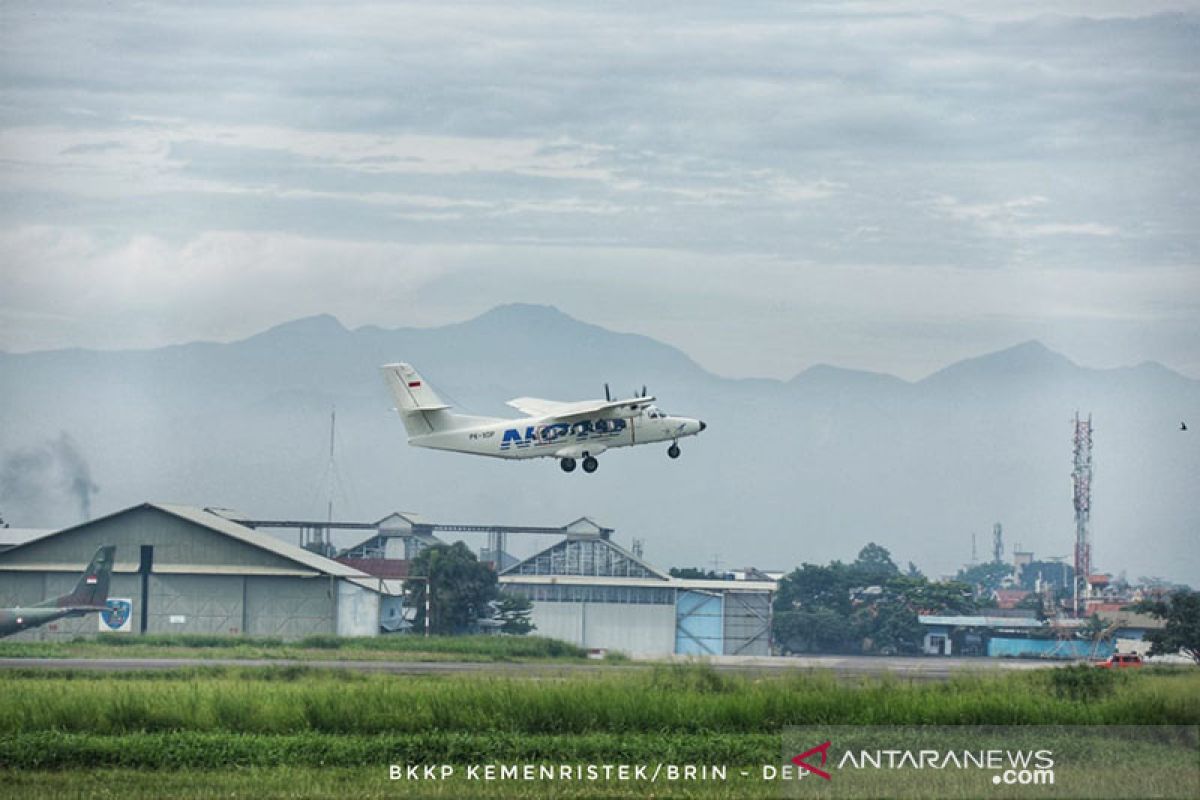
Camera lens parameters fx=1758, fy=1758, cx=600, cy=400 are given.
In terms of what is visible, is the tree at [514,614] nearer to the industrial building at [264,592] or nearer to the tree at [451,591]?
the tree at [451,591]

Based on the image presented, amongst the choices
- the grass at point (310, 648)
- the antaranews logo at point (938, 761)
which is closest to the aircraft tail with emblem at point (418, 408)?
the grass at point (310, 648)

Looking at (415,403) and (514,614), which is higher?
(415,403)

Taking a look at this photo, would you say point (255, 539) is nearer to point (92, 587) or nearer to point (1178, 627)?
point (92, 587)

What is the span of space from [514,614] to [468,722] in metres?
75.2

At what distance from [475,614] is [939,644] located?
1721 inches

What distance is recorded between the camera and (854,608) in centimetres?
15638

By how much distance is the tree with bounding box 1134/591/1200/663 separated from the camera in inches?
4040

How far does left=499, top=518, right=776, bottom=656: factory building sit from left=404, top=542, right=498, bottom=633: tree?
791 cm

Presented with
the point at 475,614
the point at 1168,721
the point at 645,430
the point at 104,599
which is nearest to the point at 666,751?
the point at 1168,721

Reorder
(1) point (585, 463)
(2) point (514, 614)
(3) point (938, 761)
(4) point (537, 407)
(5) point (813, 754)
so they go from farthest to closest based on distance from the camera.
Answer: (2) point (514, 614) → (4) point (537, 407) → (1) point (585, 463) → (5) point (813, 754) → (3) point (938, 761)

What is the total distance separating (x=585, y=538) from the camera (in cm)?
13200

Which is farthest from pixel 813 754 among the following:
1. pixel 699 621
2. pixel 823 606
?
pixel 823 606

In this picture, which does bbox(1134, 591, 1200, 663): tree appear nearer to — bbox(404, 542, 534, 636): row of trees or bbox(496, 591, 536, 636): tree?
bbox(496, 591, 536, 636): tree

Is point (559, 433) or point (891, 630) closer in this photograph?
point (559, 433)
